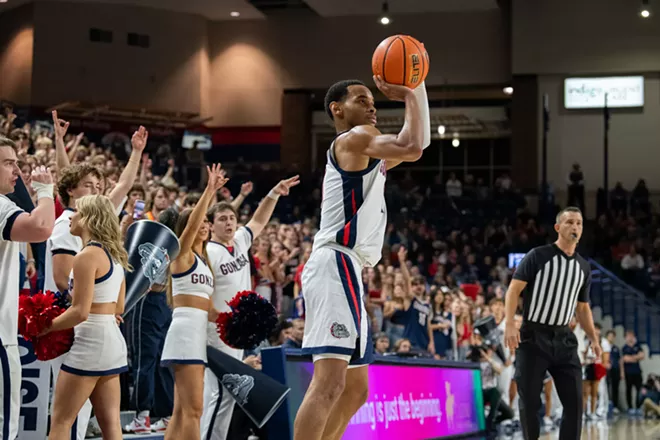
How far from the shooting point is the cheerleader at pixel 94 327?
17.6 ft

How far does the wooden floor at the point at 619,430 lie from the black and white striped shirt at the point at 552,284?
4.31 meters

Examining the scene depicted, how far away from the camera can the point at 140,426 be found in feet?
25.2

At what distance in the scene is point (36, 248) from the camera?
8.01 metres

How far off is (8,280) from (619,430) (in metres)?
10.9

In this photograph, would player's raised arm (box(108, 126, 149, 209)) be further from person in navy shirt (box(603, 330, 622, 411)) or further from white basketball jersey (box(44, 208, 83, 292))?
person in navy shirt (box(603, 330, 622, 411))

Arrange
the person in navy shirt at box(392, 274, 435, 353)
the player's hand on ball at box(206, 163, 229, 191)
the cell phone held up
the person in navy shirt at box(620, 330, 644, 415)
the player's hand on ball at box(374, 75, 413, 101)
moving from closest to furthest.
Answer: the player's hand on ball at box(374, 75, 413, 101) → the player's hand on ball at box(206, 163, 229, 191) → the cell phone held up → the person in navy shirt at box(392, 274, 435, 353) → the person in navy shirt at box(620, 330, 644, 415)

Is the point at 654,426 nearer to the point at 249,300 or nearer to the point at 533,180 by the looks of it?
the point at 249,300

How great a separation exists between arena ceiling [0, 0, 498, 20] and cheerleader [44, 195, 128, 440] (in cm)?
2541

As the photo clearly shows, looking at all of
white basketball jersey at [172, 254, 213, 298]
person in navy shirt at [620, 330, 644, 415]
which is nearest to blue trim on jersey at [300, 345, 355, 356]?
white basketball jersey at [172, 254, 213, 298]

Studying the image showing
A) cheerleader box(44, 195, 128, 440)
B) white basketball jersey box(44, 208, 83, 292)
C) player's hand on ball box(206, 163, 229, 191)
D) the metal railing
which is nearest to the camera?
cheerleader box(44, 195, 128, 440)

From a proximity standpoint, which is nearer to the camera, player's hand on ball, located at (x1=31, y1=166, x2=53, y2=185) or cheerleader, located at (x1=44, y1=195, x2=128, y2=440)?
player's hand on ball, located at (x1=31, y1=166, x2=53, y2=185)

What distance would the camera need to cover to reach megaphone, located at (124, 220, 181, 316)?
6.62 m

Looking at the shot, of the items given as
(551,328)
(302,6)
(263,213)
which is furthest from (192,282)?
(302,6)

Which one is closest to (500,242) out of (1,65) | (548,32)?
(548,32)
